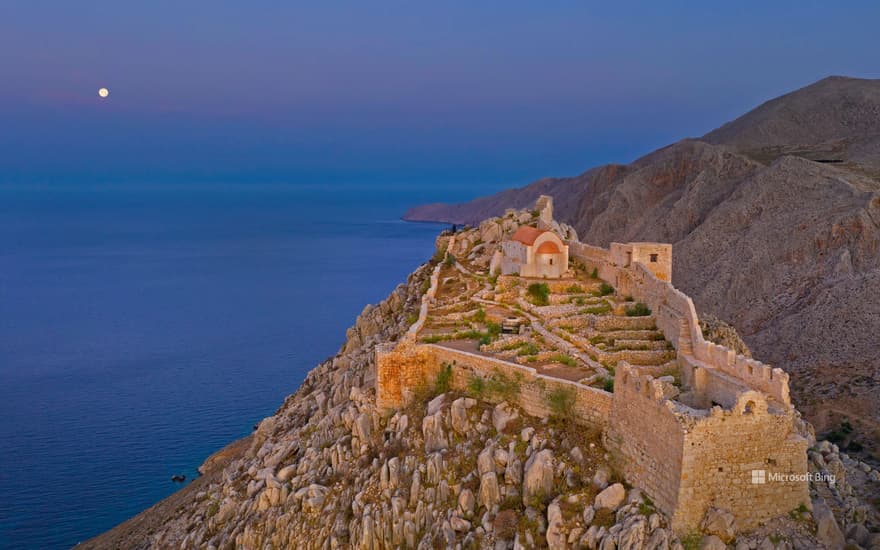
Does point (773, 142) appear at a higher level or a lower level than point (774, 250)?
higher

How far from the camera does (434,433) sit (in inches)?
771

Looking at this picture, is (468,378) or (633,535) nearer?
(633,535)

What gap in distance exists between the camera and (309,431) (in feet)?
83.6

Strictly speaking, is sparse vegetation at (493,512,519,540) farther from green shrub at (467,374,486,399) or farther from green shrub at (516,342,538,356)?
green shrub at (516,342,538,356)

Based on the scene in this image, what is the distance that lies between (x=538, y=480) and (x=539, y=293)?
11608 mm

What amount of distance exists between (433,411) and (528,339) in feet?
12.5

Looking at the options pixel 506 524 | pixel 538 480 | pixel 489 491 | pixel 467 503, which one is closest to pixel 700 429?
pixel 538 480

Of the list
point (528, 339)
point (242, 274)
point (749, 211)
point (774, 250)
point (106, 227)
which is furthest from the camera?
point (106, 227)

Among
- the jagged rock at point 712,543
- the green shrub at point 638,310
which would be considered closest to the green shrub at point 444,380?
the green shrub at point 638,310

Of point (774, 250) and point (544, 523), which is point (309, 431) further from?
point (774, 250)

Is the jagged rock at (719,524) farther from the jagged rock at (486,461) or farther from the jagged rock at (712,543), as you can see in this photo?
the jagged rock at (486,461)

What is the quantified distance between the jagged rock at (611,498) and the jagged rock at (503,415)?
11.1 ft

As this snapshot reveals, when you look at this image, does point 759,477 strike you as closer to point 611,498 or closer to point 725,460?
point 725,460

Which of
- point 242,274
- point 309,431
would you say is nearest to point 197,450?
point 309,431
